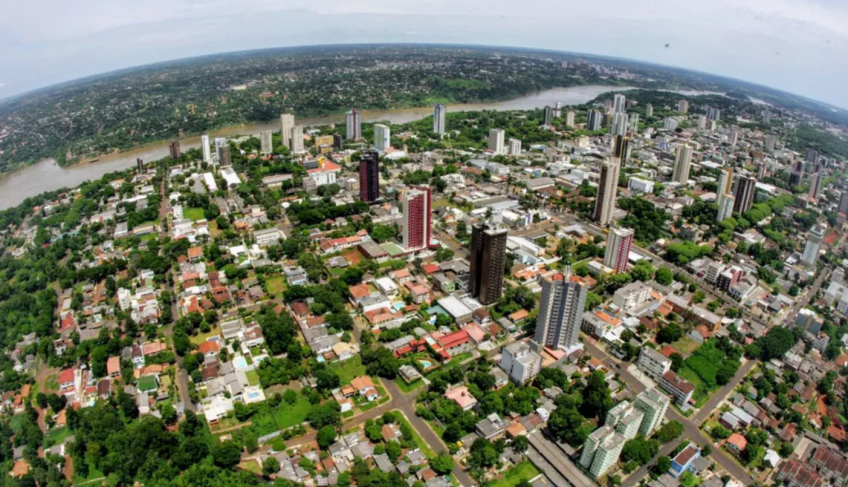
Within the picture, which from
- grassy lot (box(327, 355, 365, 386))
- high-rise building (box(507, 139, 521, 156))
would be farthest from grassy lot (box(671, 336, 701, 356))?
high-rise building (box(507, 139, 521, 156))

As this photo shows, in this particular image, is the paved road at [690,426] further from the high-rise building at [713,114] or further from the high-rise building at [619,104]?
the high-rise building at [713,114]

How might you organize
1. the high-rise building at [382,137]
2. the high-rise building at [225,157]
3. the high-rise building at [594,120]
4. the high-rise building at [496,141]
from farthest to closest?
the high-rise building at [594,120] → the high-rise building at [496,141] → the high-rise building at [382,137] → the high-rise building at [225,157]

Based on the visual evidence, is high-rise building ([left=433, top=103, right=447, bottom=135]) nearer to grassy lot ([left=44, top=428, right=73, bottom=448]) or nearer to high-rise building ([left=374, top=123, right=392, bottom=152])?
high-rise building ([left=374, top=123, right=392, bottom=152])

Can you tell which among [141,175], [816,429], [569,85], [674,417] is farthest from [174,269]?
[569,85]

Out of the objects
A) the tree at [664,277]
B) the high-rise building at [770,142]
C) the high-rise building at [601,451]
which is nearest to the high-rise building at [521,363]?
the high-rise building at [601,451]

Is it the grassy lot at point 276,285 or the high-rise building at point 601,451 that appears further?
the grassy lot at point 276,285

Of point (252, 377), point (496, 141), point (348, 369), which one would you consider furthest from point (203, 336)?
point (496, 141)
